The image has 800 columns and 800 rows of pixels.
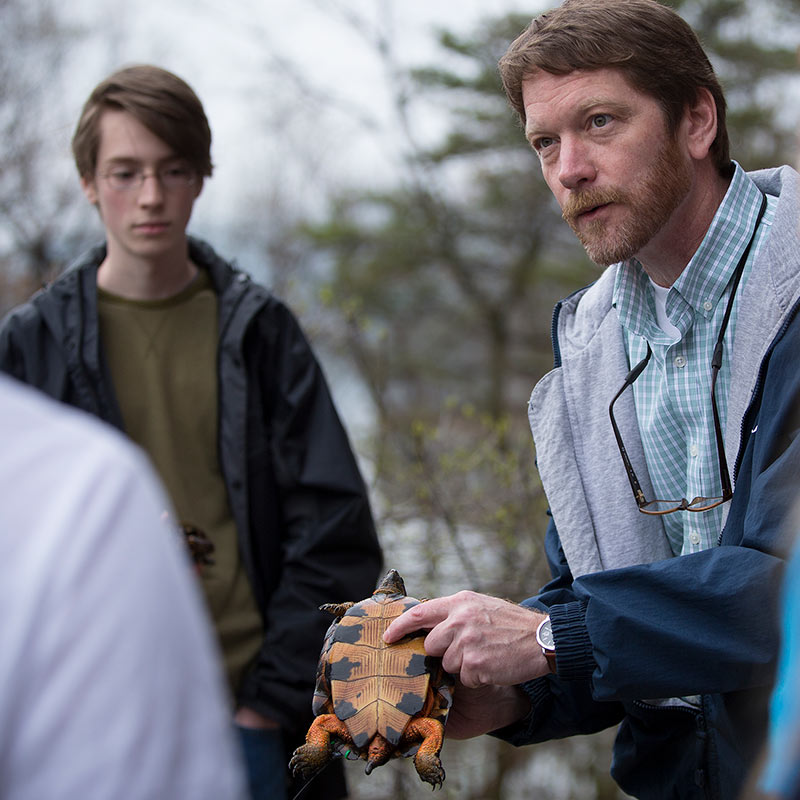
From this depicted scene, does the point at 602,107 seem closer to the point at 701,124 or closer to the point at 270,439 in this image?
the point at 701,124

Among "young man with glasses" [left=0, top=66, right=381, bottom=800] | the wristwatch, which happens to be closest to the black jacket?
"young man with glasses" [left=0, top=66, right=381, bottom=800]

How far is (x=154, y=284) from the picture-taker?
312cm

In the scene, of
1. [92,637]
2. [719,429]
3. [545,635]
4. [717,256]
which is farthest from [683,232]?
[92,637]

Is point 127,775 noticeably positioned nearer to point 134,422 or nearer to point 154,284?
point 134,422

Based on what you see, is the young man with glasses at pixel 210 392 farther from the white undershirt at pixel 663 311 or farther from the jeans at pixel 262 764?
the white undershirt at pixel 663 311

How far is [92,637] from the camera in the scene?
0.70 metres

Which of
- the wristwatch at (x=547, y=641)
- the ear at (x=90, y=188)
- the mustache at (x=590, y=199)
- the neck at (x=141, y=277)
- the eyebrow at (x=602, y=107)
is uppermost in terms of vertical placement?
the eyebrow at (x=602, y=107)

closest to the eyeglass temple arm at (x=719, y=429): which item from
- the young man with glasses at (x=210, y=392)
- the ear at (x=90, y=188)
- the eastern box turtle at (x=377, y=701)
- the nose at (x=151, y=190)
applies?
the eastern box turtle at (x=377, y=701)

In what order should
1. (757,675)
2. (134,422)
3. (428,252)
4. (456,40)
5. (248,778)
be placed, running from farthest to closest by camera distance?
1. (428,252)
2. (456,40)
3. (134,422)
4. (248,778)
5. (757,675)

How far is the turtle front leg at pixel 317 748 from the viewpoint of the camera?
195 centimetres

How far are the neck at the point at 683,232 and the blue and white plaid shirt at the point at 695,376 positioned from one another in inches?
3.1

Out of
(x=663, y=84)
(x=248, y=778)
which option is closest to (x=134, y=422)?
(x=248, y=778)

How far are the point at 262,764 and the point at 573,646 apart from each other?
1312mm

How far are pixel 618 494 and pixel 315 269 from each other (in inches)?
474
